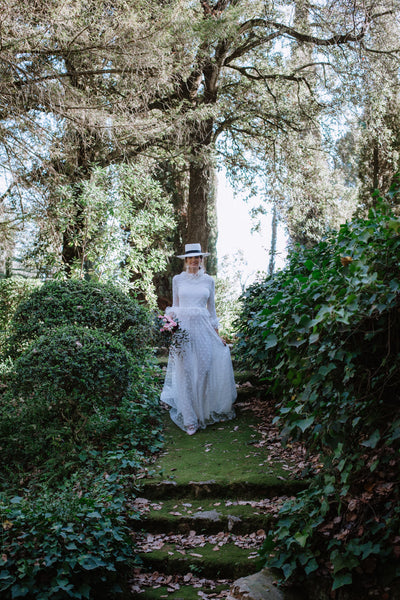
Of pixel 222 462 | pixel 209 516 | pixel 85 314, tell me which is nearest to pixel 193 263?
pixel 85 314

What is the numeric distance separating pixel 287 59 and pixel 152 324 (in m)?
8.69

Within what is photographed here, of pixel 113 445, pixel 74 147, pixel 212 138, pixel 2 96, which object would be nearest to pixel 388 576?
pixel 113 445

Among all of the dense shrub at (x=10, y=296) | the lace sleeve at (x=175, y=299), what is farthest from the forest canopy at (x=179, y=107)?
the lace sleeve at (x=175, y=299)

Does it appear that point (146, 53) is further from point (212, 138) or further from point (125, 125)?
point (212, 138)

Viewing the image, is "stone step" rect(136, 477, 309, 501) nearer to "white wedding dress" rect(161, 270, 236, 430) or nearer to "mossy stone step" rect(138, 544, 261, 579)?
"mossy stone step" rect(138, 544, 261, 579)

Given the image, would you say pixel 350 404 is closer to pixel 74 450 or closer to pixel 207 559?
pixel 207 559

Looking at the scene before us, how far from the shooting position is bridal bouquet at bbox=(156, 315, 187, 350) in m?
6.62

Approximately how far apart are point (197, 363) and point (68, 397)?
1.75 m

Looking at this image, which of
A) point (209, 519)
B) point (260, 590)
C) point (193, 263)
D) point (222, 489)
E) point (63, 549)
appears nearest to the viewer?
point (260, 590)

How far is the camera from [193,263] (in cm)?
687

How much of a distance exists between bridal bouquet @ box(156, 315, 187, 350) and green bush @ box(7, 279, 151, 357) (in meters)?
0.21

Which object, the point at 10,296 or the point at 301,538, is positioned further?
the point at 10,296

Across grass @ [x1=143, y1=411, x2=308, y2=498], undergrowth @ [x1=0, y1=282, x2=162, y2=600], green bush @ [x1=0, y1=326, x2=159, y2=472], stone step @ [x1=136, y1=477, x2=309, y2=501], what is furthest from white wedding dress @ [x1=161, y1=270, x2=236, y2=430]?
stone step @ [x1=136, y1=477, x2=309, y2=501]

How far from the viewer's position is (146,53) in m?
8.08
